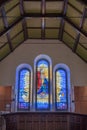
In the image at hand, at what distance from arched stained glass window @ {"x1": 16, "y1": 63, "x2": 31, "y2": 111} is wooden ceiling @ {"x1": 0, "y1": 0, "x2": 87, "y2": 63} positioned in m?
1.26

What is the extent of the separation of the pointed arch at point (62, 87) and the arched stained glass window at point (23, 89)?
134cm

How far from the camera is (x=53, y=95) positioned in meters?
14.2

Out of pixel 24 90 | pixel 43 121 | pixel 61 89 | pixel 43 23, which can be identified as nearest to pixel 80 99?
pixel 61 89

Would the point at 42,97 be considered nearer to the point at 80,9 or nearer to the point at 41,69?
the point at 41,69

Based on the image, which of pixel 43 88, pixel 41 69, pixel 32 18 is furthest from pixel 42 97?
pixel 32 18

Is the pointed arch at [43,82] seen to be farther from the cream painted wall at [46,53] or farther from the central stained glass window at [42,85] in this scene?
the cream painted wall at [46,53]

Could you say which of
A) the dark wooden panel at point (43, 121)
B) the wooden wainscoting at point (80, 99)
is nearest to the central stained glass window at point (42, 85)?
the wooden wainscoting at point (80, 99)

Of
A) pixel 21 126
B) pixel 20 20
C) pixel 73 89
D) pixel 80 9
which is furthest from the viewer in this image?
pixel 73 89

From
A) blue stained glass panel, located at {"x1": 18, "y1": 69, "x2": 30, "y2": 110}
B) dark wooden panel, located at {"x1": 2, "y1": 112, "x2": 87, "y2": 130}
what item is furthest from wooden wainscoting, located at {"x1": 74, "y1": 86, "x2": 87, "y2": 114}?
blue stained glass panel, located at {"x1": 18, "y1": 69, "x2": 30, "y2": 110}

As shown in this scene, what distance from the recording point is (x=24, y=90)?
→ 14.4 meters

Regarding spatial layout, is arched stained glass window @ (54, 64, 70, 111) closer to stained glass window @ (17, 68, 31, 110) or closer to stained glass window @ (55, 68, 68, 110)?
stained glass window @ (55, 68, 68, 110)

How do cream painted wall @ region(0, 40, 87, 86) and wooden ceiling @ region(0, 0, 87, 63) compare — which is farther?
cream painted wall @ region(0, 40, 87, 86)

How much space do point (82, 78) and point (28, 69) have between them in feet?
9.10

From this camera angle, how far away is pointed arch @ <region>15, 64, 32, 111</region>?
14.1 m
